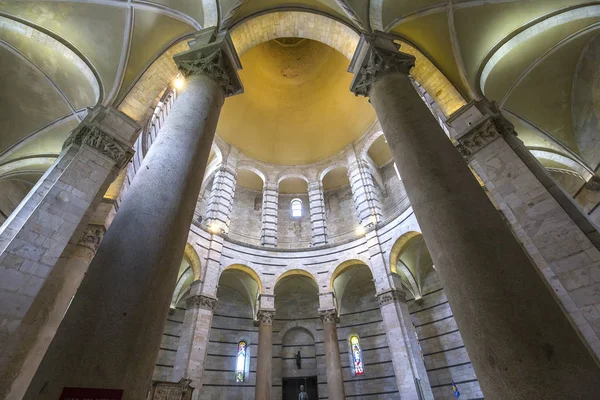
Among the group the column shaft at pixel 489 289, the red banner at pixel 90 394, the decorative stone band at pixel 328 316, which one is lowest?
the red banner at pixel 90 394

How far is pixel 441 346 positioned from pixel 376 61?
12088 millimetres

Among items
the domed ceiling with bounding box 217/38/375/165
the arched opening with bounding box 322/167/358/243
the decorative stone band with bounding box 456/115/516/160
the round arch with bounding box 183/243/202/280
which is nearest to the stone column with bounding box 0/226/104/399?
the round arch with bounding box 183/243/202/280

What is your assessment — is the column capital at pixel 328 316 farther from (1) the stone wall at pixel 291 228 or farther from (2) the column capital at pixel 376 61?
(2) the column capital at pixel 376 61

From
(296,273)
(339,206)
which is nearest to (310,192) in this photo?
(339,206)

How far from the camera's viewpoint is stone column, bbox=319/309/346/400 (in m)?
9.62

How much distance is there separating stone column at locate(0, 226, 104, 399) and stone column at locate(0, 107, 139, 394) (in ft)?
0.09

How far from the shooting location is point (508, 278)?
8.39 feet

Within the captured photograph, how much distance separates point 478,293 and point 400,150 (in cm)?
212

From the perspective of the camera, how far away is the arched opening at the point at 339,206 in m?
15.5

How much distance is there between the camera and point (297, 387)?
13.5 meters

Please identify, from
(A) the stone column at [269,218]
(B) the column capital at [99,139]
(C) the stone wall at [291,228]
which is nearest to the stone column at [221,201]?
(A) the stone column at [269,218]

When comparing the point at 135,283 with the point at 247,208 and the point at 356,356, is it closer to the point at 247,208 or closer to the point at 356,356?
the point at 356,356

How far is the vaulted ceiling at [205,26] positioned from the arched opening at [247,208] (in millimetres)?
8223

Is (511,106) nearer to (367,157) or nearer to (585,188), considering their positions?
(585,188)
